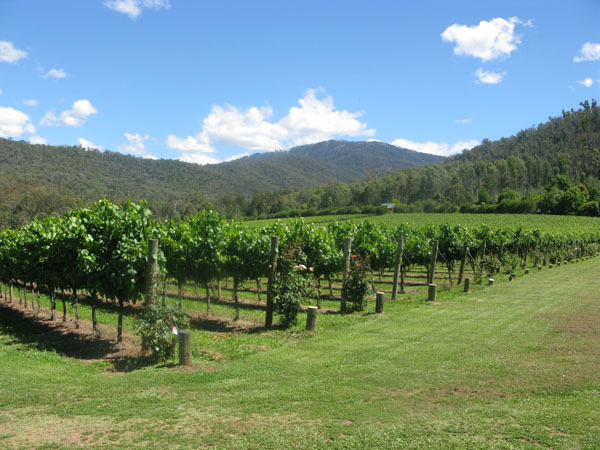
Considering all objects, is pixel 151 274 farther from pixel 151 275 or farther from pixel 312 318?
pixel 312 318

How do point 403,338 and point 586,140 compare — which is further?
point 586,140

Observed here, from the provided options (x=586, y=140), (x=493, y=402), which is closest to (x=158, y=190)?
(x=493, y=402)

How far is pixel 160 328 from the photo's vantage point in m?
8.04

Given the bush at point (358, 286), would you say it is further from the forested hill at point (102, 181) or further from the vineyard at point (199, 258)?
the forested hill at point (102, 181)

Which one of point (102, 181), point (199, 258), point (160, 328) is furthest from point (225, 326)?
point (102, 181)

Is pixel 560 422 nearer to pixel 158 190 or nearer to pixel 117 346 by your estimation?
pixel 117 346

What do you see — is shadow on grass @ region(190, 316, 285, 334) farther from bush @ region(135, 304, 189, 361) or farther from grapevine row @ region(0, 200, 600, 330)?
bush @ region(135, 304, 189, 361)

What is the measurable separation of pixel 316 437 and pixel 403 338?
4836 millimetres

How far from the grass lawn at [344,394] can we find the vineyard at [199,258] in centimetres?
212

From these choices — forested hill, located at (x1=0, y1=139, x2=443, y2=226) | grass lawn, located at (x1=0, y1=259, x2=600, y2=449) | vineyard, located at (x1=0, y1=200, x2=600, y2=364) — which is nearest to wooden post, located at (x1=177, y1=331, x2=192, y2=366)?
grass lawn, located at (x1=0, y1=259, x2=600, y2=449)

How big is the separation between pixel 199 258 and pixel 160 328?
19.9ft

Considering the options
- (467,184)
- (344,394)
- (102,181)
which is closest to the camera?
(344,394)

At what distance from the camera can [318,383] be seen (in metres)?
6.10

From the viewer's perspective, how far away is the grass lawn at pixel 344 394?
4.37 m
